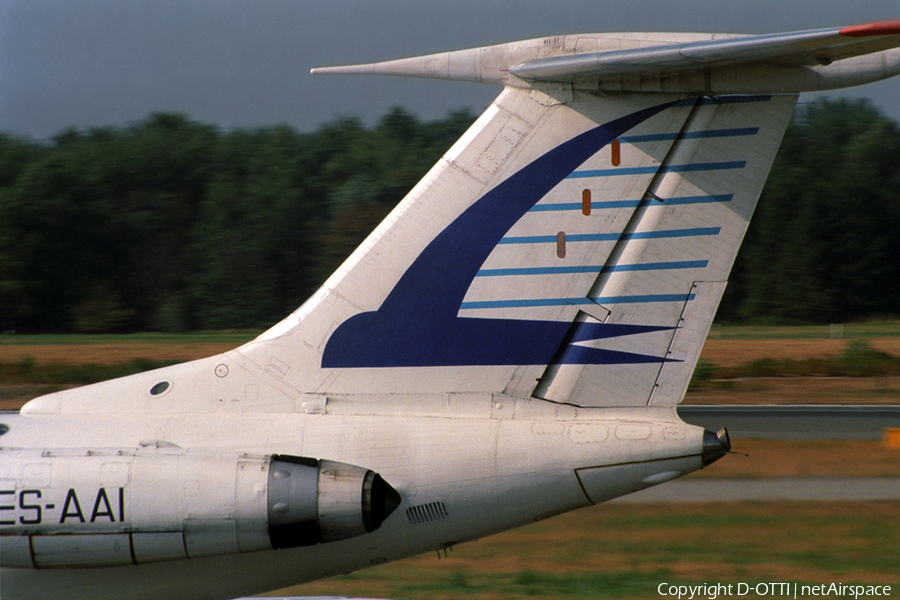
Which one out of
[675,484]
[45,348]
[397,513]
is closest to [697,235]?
[397,513]

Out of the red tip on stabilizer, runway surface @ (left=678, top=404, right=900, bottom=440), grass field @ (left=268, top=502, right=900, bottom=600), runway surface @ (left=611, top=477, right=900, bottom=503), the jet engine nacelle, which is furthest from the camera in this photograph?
runway surface @ (left=678, top=404, right=900, bottom=440)

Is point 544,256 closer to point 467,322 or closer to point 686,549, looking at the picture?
point 467,322

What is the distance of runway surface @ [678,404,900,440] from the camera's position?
1460cm

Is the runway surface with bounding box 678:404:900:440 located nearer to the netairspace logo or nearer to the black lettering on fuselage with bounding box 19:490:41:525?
the netairspace logo

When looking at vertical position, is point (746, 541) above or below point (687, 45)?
below

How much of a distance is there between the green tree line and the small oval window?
110 feet

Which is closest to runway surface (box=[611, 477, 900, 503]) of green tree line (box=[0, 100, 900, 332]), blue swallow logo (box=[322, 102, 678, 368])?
blue swallow logo (box=[322, 102, 678, 368])

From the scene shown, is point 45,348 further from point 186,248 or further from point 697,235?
point 697,235

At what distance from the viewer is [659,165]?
443cm

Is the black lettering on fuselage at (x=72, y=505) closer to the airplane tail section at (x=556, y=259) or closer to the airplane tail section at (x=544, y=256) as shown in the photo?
the airplane tail section at (x=544, y=256)

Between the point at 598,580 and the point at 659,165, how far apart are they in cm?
399

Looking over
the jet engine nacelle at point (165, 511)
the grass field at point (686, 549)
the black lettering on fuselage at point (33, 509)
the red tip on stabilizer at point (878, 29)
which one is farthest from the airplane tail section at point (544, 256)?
the grass field at point (686, 549)

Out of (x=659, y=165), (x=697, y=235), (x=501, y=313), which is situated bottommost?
(x=501, y=313)

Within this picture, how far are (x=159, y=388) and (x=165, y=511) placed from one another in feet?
2.59
